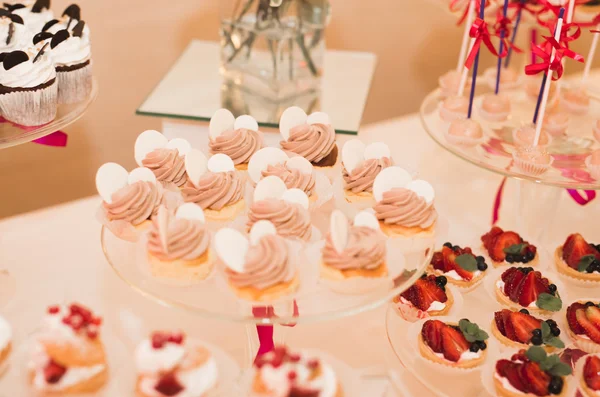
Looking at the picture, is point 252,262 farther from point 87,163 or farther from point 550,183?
point 87,163

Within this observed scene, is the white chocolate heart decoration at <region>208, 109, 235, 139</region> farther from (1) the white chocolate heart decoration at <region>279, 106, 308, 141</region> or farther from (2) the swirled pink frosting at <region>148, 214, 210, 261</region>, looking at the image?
(2) the swirled pink frosting at <region>148, 214, 210, 261</region>

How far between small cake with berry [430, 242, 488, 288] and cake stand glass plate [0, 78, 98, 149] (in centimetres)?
106

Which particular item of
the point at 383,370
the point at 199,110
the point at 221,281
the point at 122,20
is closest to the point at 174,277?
the point at 221,281

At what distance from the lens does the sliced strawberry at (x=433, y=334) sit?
163 cm

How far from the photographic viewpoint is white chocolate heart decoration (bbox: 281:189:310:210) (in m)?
1.58

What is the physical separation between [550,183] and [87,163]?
6.92ft

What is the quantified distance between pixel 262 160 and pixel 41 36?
28.6 inches

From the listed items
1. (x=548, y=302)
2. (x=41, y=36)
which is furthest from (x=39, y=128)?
(x=548, y=302)

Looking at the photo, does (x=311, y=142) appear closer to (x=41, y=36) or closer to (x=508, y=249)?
(x=508, y=249)

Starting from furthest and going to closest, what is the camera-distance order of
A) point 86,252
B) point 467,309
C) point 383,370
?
1. point 86,252
2. point 467,309
3. point 383,370

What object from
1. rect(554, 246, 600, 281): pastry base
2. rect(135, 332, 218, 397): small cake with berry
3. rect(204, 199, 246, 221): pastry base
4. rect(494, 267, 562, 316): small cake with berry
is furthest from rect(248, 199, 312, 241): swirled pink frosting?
rect(554, 246, 600, 281): pastry base

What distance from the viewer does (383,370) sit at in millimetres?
1679

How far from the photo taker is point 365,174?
5.65 feet

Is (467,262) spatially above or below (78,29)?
below
